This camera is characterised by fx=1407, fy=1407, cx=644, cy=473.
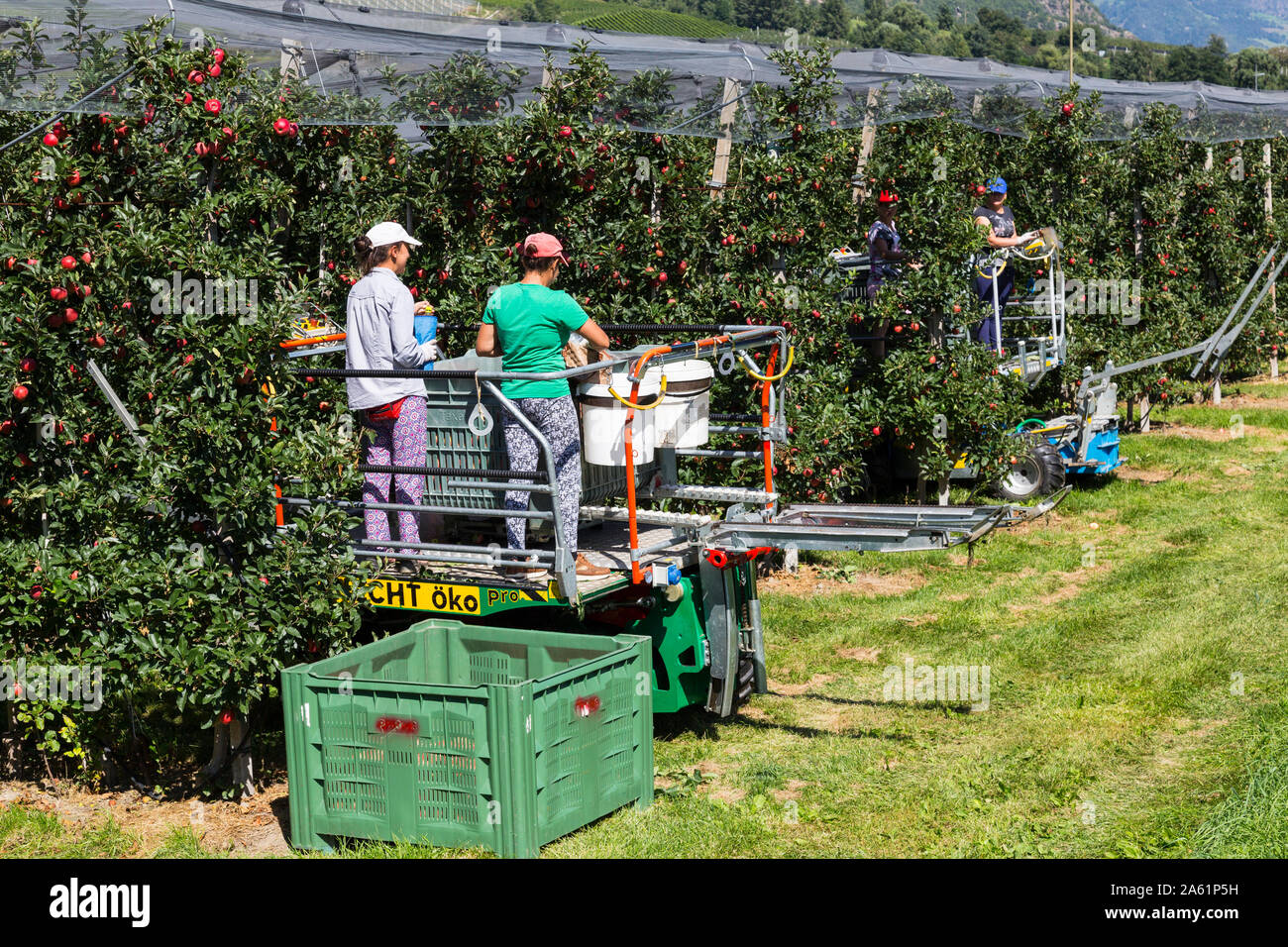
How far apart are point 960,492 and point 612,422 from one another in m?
7.05

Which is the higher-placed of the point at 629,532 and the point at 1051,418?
the point at 629,532

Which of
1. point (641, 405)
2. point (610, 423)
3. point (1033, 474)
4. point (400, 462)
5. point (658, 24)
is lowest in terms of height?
point (1033, 474)

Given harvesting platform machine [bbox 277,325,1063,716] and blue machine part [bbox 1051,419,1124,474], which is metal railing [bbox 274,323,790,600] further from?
blue machine part [bbox 1051,419,1124,474]

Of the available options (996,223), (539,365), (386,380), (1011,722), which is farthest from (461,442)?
(996,223)

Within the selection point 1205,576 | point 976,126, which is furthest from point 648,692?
point 976,126

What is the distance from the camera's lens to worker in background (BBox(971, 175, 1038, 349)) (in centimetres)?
1252

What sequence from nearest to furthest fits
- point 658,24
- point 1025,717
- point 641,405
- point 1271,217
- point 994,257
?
point 641,405
point 1025,717
point 994,257
point 1271,217
point 658,24

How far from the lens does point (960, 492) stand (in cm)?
1346

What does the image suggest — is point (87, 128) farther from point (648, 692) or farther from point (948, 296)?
point (948, 296)

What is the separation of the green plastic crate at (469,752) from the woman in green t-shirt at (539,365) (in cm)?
Answer: 93

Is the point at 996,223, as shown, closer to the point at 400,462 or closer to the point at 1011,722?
the point at 1011,722

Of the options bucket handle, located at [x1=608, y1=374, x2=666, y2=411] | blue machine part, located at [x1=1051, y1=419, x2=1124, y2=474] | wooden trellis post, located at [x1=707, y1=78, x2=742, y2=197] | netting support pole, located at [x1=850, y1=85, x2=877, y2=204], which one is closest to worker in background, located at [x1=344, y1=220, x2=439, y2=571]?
bucket handle, located at [x1=608, y1=374, x2=666, y2=411]

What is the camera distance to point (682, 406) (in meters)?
7.38

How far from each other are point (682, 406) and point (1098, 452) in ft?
24.4
